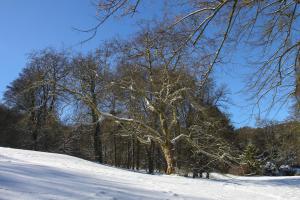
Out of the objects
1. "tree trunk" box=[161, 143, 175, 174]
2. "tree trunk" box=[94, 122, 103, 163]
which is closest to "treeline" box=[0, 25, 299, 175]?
"tree trunk" box=[161, 143, 175, 174]

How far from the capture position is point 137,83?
831 inches

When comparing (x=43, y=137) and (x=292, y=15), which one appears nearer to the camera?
(x=292, y=15)

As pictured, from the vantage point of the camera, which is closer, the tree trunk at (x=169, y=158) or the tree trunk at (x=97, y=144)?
the tree trunk at (x=169, y=158)

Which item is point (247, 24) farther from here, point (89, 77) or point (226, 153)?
point (89, 77)

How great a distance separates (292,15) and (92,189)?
210 inches

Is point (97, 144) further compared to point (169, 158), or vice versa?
Result: point (97, 144)

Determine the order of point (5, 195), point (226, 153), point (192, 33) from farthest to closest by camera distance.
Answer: point (226, 153) < point (192, 33) < point (5, 195)

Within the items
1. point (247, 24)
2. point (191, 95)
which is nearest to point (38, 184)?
point (247, 24)

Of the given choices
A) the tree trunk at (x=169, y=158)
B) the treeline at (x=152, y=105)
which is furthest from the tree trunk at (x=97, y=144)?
the tree trunk at (x=169, y=158)

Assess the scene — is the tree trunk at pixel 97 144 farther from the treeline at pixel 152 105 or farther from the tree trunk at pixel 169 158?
the tree trunk at pixel 169 158

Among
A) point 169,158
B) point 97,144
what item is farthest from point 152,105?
point 97,144

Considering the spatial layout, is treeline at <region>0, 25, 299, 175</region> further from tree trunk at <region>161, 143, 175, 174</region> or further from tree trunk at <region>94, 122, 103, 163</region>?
tree trunk at <region>94, 122, 103, 163</region>

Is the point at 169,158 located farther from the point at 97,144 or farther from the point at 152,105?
the point at 97,144

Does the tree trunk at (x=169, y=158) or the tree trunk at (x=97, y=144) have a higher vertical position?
the tree trunk at (x=97, y=144)
